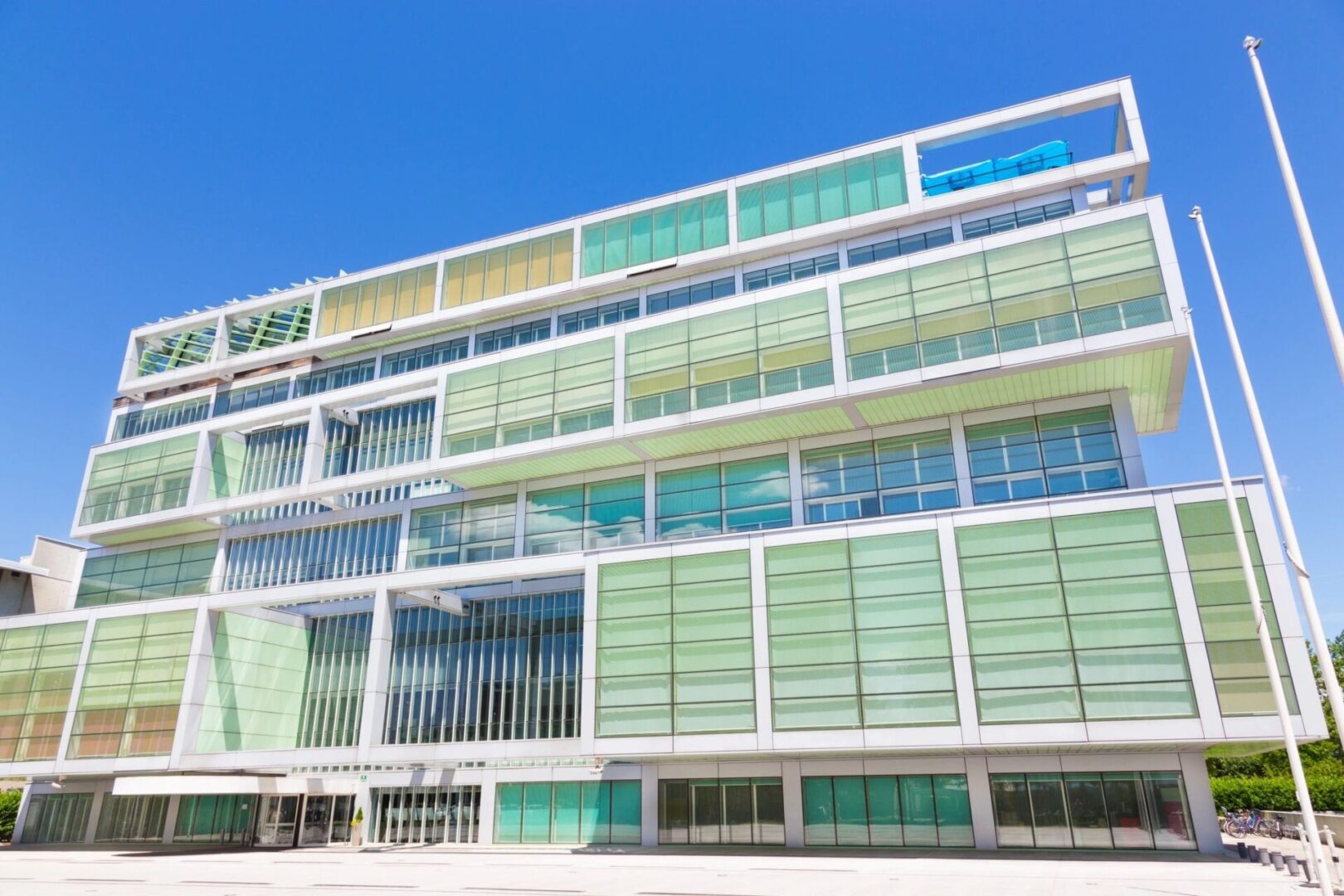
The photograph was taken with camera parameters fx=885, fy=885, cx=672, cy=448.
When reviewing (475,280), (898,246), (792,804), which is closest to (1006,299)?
(898,246)

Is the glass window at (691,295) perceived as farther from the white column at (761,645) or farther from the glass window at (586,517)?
the white column at (761,645)

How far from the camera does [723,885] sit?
80.5 ft

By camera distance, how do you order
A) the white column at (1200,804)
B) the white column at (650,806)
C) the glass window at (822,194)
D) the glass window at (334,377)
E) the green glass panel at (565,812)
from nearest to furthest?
the white column at (1200,804), the white column at (650,806), the green glass panel at (565,812), the glass window at (822,194), the glass window at (334,377)

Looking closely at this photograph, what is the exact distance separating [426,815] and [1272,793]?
4537 centimetres

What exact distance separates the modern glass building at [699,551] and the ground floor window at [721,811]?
18 centimetres

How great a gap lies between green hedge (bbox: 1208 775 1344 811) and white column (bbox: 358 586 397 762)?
42.7 m

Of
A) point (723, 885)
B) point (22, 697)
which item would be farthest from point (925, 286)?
point (22, 697)

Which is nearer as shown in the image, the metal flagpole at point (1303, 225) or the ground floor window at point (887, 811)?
the metal flagpole at point (1303, 225)

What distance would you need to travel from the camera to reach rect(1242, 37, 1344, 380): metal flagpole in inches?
542

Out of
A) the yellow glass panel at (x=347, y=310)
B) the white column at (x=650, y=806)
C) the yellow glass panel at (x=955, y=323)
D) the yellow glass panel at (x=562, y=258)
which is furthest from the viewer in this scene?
the yellow glass panel at (x=347, y=310)

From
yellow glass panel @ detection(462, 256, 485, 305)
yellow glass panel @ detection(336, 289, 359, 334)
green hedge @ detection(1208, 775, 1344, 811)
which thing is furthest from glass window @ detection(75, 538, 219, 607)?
green hedge @ detection(1208, 775, 1344, 811)

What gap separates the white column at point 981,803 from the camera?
3309 cm

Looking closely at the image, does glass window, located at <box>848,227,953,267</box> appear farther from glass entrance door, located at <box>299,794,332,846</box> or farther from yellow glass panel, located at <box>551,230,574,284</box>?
glass entrance door, located at <box>299,794,332,846</box>

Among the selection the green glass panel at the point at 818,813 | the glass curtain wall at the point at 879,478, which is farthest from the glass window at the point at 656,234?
the green glass panel at the point at 818,813
